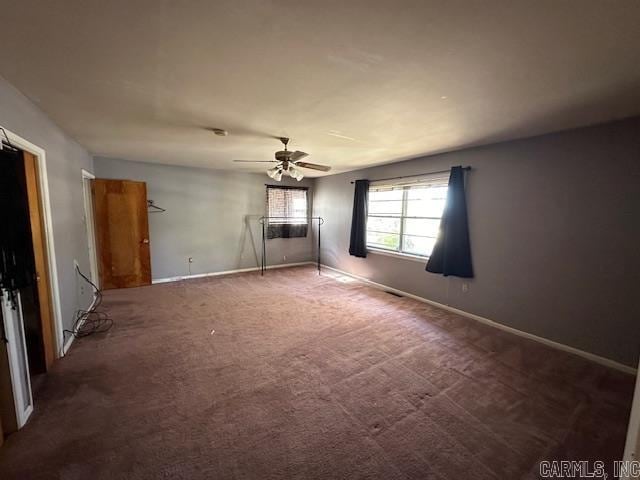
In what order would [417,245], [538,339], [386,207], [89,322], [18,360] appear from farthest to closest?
[386,207] → [417,245] → [89,322] → [538,339] → [18,360]

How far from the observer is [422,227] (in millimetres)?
4238

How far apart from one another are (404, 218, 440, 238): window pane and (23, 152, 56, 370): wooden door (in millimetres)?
4582

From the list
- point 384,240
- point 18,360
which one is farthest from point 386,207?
point 18,360

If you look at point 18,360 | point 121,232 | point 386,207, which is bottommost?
point 18,360

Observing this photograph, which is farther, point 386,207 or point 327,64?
point 386,207

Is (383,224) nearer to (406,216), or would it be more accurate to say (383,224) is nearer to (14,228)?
(406,216)

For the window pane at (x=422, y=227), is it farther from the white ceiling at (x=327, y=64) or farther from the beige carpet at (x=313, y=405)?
the white ceiling at (x=327, y=64)

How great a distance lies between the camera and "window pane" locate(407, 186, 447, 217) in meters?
3.94

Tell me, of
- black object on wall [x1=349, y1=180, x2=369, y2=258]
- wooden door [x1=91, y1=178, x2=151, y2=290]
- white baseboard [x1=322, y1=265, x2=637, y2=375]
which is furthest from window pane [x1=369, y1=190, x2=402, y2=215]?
wooden door [x1=91, y1=178, x2=151, y2=290]

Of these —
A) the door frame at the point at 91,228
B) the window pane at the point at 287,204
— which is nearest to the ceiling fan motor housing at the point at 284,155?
the window pane at the point at 287,204

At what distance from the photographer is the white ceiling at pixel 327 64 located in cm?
116

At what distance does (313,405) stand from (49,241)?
276cm

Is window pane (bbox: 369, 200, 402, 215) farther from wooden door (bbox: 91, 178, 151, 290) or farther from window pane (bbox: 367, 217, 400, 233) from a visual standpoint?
wooden door (bbox: 91, 178, 151, 290)

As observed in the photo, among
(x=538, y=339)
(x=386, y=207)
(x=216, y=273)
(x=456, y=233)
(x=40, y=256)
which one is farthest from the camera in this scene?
(x=216, y=273)
